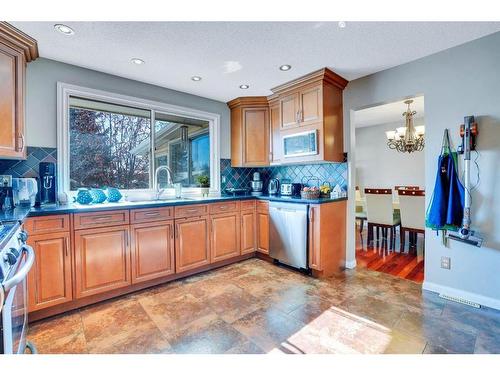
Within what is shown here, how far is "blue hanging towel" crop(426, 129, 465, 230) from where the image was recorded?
2.13 meters

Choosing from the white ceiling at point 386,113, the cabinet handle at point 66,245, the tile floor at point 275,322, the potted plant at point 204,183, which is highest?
the white ceiling at point 386,113

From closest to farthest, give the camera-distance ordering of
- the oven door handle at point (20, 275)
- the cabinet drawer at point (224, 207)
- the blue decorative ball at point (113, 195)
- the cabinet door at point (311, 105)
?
the oven door handle at point (20, 275), the blue decorative ball at point (113, 195), the cabinet door at point (311, 105), the cabinet drawer at point (224, 207)

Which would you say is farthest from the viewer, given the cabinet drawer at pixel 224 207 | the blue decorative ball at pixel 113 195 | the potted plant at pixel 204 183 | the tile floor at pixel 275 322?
the potted plant at pixel 204 183

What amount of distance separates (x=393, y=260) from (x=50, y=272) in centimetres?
370

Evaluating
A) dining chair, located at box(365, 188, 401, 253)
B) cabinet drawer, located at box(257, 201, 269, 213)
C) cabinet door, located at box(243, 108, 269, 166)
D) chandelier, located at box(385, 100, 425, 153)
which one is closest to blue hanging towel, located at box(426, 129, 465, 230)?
dining chair, located at box(365, 188, 401, 253)

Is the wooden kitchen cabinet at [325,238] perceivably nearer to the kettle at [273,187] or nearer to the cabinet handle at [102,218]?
the kettle at [273,187]

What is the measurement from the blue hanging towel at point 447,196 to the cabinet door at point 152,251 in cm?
255

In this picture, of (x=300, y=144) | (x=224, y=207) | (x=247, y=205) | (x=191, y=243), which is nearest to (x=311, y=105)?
(x=300, y=144)

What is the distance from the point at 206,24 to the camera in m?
1.80

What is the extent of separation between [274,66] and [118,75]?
1720 millimetres

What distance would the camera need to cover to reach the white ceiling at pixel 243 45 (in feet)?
6.06

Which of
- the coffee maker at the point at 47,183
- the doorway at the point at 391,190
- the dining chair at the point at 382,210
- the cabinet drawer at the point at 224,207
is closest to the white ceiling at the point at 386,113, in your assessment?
the doorway at the point at 391,190

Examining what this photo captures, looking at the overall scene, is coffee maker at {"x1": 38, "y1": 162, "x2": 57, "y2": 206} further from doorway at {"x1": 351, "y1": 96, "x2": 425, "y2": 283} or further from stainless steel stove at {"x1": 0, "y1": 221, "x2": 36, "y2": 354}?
doorway at {"x1": 351, "y1": 96, "x2": 425, "y2": 283}

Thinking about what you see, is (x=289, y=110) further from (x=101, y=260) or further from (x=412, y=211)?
(x=101, y=260)
